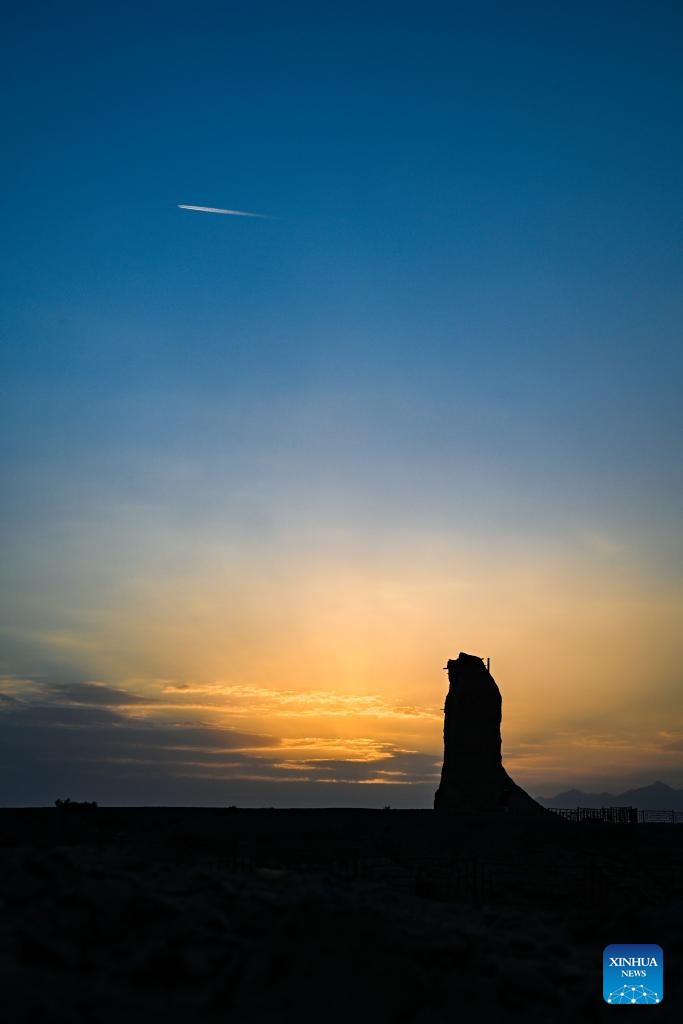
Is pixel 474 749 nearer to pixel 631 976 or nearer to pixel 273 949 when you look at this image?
pixel 631 976

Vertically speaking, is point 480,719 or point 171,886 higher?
point 480,719

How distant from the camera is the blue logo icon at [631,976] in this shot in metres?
12.7

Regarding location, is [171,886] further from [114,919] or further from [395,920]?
[395,920]

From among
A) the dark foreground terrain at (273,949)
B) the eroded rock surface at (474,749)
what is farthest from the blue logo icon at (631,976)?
the eroded rock surface at (474,749)

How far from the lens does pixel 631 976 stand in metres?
13.3

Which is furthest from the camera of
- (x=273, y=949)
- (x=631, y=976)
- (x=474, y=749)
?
(x=474, y=749)

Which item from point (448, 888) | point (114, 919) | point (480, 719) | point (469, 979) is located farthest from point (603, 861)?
point (480, 719)

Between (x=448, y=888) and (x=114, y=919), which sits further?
(x=448, y=888)

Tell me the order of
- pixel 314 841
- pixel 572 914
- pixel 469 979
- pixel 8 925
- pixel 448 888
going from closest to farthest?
pixel 8 925, pixel 469 979, pixel 572 914, pixel 448 888, pixel 314 841

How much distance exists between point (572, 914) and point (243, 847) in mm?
16494

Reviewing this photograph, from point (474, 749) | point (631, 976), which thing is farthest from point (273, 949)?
point (474, 749)

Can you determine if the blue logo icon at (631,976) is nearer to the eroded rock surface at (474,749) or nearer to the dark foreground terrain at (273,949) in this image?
the dark foreground terrain at (273,949)

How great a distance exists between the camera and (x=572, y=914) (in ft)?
75.1

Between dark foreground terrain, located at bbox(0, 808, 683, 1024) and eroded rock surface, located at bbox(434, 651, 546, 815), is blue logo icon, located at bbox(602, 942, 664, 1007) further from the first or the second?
eroded rock surface, located at bbox(434, 651, 546, 815)
